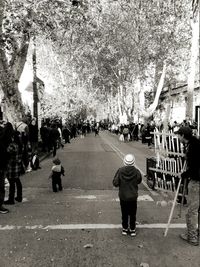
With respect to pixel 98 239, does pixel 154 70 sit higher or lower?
higher

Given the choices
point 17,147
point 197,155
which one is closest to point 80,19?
point 17,147

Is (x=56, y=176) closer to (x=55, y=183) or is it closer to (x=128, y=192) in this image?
(x=55, y=183)

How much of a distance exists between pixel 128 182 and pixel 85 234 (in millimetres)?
1135

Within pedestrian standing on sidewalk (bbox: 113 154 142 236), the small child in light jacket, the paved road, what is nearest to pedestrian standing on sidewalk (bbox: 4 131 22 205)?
the paved road

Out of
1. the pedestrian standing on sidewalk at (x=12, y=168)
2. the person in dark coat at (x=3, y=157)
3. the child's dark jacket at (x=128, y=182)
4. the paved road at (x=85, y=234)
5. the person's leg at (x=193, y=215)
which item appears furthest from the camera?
the pedestrian standing on sidewalk at (x=12, y=168)

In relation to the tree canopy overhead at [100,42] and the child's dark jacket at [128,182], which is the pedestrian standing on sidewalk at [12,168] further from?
the tree canopy overhead at [100,42]

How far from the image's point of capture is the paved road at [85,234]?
220 inches

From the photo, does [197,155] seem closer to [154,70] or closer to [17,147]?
[17,147]

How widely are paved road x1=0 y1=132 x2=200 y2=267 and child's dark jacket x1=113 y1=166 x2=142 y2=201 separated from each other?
0.68 meters

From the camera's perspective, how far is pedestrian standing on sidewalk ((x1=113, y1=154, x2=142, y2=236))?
669cm

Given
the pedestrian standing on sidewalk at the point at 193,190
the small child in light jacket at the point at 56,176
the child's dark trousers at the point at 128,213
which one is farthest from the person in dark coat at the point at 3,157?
the pedestrian standing on sidewalk at the point at 193,190

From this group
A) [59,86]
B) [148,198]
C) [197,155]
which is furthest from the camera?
[59,86]

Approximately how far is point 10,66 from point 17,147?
9.85 meters

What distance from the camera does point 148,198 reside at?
9.89m
